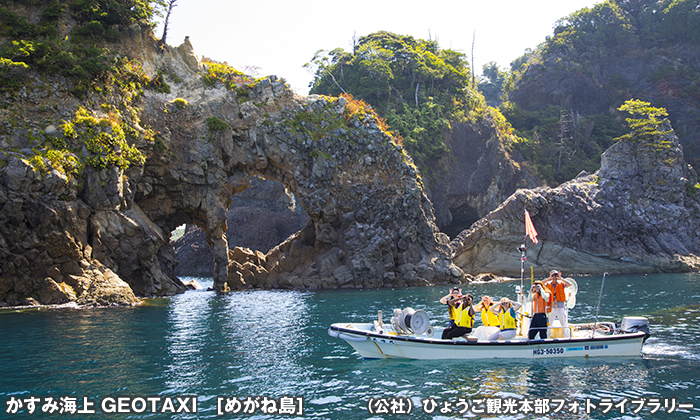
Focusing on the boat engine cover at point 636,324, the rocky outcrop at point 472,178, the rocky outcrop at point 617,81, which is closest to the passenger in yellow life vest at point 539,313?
the boat engine cover at point 636,324

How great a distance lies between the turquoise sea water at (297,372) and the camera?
421 inches

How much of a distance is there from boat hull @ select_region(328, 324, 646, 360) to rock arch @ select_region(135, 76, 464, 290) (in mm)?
26105

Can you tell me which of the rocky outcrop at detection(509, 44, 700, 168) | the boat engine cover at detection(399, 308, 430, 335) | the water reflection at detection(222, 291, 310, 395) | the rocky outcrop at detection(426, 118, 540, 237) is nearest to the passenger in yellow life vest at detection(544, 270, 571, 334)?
the boat engine cover at detection(399, 308, 430, 335)

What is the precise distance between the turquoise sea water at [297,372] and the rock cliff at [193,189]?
6.00 m

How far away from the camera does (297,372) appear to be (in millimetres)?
13578

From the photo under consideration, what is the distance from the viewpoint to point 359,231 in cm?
4228

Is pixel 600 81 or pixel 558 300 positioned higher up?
pixel 600 81

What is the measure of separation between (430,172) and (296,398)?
51.6 metres

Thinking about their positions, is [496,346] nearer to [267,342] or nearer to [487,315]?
[487,315]

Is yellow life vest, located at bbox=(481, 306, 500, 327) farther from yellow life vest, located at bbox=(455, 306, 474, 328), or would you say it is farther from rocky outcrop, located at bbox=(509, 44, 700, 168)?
rocky outcrop, located at bbox=(509, 44, 700, 168)

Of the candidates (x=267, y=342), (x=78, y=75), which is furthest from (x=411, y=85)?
(x=267, y=342)

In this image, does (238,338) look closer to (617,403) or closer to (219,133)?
(617,403)

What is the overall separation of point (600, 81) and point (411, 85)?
34.4m

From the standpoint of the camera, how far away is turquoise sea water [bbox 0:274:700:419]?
1069 centimetres
